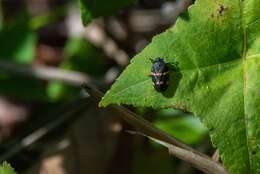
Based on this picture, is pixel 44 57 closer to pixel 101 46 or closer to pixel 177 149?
pixel 101 46

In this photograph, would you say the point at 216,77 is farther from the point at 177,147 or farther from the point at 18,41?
the point at 18,41

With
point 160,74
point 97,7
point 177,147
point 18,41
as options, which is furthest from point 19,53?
point 160,74

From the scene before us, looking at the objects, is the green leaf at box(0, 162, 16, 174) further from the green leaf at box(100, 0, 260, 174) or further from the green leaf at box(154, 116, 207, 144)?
the green leaf at box(154, 116, 207, 144)

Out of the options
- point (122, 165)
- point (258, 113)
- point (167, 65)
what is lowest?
point (122, 165)

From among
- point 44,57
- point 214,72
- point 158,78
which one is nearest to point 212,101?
point 214,72

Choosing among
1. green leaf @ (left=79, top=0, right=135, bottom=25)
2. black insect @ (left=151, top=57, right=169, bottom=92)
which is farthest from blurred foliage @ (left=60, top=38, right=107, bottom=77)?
black insect @ (left=151, top=57, right=169, bottom=92)

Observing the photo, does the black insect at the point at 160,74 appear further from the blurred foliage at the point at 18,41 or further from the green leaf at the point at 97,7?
the blurred foliage at the point at 18,41
